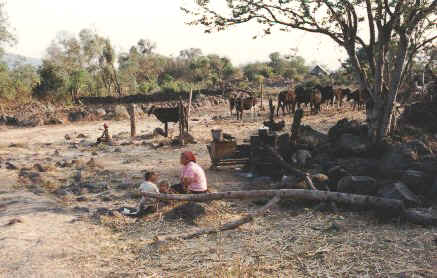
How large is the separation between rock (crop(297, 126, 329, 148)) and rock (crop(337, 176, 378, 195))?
3.35 metres

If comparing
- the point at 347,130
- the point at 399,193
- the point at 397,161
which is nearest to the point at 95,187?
the point at 399,193

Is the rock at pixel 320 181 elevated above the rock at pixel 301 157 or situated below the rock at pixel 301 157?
below

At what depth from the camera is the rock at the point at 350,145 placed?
9.40 m

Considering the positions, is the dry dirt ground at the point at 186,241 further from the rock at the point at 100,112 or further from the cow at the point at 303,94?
the rock at the point at 100,112

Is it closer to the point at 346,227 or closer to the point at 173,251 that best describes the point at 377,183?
the point at 346,227

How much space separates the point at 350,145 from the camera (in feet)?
31.9

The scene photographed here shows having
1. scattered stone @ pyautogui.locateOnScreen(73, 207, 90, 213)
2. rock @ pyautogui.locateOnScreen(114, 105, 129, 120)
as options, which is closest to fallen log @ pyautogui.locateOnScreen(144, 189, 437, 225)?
scattered stone @ pyautogui.locateOnScreen(73, 207, 90, 213)

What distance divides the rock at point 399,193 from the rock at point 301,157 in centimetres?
262

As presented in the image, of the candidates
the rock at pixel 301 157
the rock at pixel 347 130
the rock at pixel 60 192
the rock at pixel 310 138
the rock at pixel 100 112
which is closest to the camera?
the rock at pixel 60 192

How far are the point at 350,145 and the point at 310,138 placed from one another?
1452 mm

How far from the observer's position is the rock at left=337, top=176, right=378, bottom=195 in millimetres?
6957

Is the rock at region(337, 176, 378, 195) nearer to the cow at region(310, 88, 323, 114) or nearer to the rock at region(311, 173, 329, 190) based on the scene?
→ the rock at region(311, 173, 329, 190)

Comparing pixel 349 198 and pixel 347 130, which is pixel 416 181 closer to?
pixel 349 198

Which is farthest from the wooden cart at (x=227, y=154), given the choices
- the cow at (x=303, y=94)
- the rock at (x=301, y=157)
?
the cow at (x=303, y=94)
